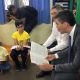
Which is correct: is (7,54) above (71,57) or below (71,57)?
below

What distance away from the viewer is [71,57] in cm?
235

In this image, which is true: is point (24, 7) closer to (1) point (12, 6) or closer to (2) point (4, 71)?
(1) point (12, 6)

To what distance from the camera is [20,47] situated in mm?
3641

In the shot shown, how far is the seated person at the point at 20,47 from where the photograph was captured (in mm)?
3645

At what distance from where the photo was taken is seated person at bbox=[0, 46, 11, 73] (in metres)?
3.55

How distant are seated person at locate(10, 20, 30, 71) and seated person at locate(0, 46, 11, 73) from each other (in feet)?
0.35

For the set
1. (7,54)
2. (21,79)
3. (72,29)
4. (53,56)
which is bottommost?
(21,79)

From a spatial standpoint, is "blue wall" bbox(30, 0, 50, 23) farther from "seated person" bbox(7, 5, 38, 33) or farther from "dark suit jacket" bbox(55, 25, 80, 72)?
"dark suit jacket" bbox(55, 25, 80, 72)

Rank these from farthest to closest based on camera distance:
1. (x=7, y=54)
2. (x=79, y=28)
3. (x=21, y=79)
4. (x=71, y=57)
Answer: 1. (x=7, y=54)
2. (x=21, y=79)
3. (x=71, y=57)
4. (x=79, y=28)

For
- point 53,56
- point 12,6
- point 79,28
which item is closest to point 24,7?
point 12,6

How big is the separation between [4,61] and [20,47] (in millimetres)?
329

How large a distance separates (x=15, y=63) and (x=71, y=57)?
5.15 feet

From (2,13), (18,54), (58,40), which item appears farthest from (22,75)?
(2,13)

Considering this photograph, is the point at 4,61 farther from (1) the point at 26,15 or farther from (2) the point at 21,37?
(1) the point at 26,15
